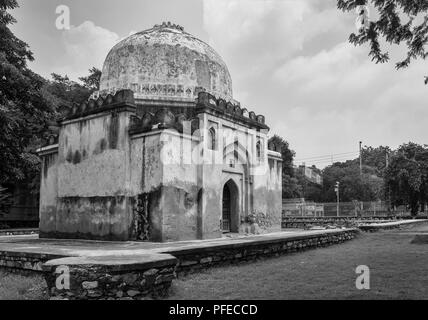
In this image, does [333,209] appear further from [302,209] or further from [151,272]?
[151,272]

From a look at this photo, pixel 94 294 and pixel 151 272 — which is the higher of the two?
pixel 151 272

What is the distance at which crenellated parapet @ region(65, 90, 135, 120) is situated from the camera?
445 inches

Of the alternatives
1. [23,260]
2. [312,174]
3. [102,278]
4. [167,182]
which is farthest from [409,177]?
[312,174]

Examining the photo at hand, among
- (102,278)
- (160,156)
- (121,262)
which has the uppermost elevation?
(160,156)

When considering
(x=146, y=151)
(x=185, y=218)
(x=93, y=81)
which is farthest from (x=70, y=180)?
(x=93, y=81)

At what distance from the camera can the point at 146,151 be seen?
10.9m

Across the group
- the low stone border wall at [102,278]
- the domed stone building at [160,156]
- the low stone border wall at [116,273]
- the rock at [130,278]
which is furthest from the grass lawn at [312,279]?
the domed stone building at [160,156]

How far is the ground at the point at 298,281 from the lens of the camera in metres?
5.71

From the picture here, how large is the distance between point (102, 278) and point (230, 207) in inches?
345

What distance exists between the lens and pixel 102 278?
519cm

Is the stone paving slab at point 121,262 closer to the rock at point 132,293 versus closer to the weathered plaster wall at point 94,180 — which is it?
the rock at point 132,293

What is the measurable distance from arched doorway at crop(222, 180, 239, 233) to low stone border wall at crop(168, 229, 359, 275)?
8.93 ft

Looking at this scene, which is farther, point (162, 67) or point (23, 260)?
point (162, 67)
